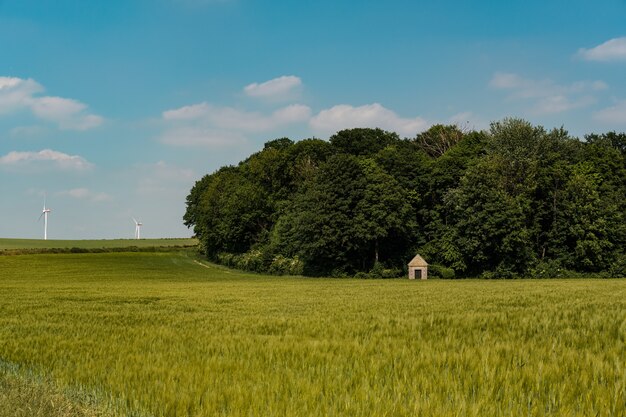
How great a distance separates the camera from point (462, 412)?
4.78m

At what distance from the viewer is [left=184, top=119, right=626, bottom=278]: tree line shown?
242 feet

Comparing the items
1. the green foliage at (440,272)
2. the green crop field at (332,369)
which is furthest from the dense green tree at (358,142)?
the green crop field at (332,369)

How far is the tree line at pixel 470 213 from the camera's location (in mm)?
73625

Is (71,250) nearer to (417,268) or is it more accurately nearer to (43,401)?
(417,268)

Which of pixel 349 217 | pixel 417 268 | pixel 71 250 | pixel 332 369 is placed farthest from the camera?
pixel 71 250

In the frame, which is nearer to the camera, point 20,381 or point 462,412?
point 462,412

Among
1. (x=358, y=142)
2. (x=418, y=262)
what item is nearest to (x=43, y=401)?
(x=418, y=262)

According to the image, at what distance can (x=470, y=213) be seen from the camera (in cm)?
7469

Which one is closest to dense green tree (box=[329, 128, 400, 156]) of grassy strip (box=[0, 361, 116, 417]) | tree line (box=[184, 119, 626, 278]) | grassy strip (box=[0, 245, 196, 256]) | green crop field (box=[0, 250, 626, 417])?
tree line (box=[184, 119, 626, 278])

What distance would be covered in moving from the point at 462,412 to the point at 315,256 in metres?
74.2

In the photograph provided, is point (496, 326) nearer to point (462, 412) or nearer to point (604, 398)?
point (604, 398)

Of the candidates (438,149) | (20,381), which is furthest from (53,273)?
(20,381)

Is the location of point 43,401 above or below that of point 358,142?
below

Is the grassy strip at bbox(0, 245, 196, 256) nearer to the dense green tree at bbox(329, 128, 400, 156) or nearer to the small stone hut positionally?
the dense green tree at bbox(329, 128, 400, 156)
